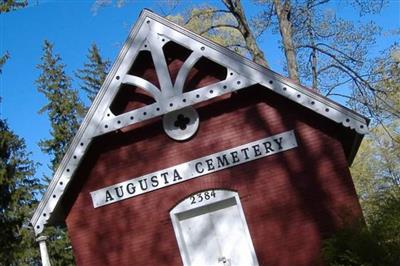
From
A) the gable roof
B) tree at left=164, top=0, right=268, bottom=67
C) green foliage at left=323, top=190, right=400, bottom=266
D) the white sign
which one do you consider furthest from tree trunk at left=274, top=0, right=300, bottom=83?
green foliage at left=323, top=190, right=400, bottom=266

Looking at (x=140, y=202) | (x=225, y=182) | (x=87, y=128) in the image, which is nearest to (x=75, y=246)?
(x=140, y=202)

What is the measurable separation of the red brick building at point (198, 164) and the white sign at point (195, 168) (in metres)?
0.02

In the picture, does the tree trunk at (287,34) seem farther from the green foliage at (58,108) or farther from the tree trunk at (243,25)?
the green foliage at (58,108)

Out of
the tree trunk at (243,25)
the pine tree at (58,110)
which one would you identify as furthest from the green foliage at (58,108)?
the tree trunk at (243,25)

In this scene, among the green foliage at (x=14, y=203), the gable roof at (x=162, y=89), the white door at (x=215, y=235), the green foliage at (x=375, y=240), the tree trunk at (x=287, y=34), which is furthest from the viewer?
the green foliage at (x=14, y=203)

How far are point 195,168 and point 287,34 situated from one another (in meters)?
10.7

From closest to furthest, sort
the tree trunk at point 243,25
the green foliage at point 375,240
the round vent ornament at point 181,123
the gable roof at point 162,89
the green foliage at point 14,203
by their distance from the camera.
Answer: the green foliage at point 375,240 < the gable roof at point 162,89 < the round vent ornament at point 181,123 < the tree trunk at point 243,25 < the green foliage at point 14,203

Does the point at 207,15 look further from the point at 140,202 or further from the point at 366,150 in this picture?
the point at 366,150

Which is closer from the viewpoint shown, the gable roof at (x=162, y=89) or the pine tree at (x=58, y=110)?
the gable roof at (x=162, y=89)

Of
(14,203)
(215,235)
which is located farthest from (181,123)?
(14,203)

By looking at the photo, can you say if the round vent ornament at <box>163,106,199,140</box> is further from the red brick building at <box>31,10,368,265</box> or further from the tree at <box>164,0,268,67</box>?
the tree at <box>164,0,268,67</box>

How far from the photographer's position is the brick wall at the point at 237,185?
11.2 meters

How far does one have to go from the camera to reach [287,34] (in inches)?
818

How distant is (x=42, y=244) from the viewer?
16297 mm
